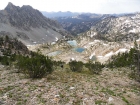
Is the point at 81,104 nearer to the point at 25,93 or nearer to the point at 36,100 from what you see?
the point at 36,100

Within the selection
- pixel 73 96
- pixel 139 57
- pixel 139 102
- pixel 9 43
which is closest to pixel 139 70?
pixel 139 57

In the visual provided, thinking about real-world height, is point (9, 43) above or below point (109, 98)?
above

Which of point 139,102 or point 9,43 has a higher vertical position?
point 9,43

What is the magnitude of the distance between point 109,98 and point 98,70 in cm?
3627

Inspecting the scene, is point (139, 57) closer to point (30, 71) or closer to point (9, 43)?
point (30, 71)

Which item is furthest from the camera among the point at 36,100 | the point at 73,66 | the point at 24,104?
the point at 73,66

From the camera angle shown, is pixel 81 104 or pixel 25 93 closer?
pixel 81 104

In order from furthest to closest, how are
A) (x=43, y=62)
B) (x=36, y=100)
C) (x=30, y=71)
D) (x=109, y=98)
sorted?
(x=43, y=62) → (x=30, y=71) → (x=109, y=98) → (x=36, y=100)

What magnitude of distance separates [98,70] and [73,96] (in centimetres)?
3657

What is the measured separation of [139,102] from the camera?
23344 mm

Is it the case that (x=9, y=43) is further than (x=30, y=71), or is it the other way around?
(x=9, y=43)

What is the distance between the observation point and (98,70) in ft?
194

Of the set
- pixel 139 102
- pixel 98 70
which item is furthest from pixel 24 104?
pixel 98 70

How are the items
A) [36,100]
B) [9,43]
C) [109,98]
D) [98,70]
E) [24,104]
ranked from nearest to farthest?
[24,104] < [36,100] < [109,98] < [98,70] < [9,43]
